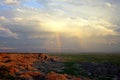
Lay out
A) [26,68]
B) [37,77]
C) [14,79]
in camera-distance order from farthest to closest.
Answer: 1. [26,68]
2. [37,77]
3. [14,79]

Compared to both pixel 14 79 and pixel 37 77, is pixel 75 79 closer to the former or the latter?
pixel 37 77

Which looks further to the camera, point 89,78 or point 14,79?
point 89,78

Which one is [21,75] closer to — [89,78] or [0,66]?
[0,66]

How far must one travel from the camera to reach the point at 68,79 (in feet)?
221

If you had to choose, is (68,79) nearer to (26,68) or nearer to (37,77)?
(37,77)

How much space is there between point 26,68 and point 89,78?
20.8 m

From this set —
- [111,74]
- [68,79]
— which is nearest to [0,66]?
[68,79]

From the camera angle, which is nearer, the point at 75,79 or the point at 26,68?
the point at 75,79

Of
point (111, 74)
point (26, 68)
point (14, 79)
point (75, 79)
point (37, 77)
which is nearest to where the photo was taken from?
point (14, 79)

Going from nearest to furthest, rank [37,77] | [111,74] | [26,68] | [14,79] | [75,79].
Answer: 1. [14,79]
2. [37,77]
3. [75,79]
4. [26,68]
5. [111,74]

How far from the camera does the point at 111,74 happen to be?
90812 mm

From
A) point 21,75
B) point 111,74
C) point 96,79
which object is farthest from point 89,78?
point 21,75

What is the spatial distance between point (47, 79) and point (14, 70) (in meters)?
10.0

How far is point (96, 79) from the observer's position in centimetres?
7694
